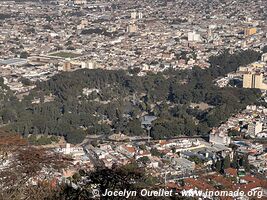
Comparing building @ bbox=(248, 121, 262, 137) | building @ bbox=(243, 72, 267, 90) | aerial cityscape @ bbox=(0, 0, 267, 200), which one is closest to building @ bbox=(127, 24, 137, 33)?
aerial cityscape @ bbox=(0, 0, 267, 200)

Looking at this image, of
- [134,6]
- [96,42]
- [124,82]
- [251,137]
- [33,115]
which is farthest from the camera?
[134,6]

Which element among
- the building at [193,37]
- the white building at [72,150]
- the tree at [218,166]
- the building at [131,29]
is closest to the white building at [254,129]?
the tree at [218,166]

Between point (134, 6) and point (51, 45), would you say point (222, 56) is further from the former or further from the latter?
point (134, 6)

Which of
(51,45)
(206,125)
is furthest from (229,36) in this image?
(206,125)

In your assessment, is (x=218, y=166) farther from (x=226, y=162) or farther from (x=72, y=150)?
(x=72, y=150)

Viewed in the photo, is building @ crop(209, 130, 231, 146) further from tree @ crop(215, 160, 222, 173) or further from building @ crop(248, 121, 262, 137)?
tree @ crop(215, 160, 222, 173)
